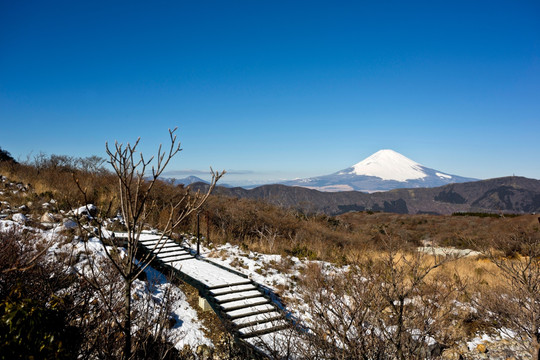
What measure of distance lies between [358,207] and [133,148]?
7205cm

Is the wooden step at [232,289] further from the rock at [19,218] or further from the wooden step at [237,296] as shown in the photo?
the rock at [19,218]

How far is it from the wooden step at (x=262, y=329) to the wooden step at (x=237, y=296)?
113cm

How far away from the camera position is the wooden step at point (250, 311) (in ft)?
21.6

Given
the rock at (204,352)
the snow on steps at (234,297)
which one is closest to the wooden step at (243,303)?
the snow on steps at (234,297)

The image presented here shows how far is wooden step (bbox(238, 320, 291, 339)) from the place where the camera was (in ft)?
19.2

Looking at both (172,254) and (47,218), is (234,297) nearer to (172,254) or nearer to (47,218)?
(172,254)

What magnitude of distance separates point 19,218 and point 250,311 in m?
8.05

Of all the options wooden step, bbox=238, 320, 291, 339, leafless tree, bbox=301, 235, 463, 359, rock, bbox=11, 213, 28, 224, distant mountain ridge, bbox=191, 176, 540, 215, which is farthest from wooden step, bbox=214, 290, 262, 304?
distant mountain ridge, bbox=191, 176, 540, 215

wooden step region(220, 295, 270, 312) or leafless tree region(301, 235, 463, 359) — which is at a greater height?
leafless tree region(301, 235, 463, 359)

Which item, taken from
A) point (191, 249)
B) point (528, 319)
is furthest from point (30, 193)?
point (528, 319)

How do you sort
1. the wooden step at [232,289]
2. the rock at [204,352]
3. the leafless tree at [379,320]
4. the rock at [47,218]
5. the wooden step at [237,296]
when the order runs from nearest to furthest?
the leafless tree at [379,320] < the rock at [204,352] < the wooden step at [237,296] < the wooden step at [232,289] < the rock at [47,218]

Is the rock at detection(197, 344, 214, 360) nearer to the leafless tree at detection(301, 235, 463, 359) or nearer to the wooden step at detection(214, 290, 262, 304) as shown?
the wooden step at detection(214, 290, 262, 304)

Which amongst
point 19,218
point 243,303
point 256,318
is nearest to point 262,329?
point 256,318

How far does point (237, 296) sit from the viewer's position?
7.46m
